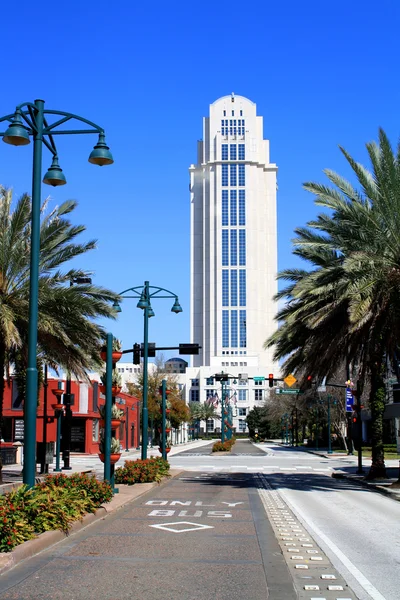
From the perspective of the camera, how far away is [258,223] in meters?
166

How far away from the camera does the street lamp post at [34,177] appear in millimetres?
12570

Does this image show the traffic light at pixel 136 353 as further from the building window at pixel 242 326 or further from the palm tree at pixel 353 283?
the building window at pixel 242 326

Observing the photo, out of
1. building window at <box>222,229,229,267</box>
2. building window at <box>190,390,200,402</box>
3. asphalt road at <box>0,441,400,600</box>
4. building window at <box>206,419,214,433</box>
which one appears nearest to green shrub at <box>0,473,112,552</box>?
asphalt road at <box>0,441,400,600</box>

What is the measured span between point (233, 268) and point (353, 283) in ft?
475

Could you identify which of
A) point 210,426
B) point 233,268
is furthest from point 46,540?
point 233,268

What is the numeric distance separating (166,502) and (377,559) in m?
9.50

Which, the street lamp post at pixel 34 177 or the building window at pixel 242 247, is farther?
the building window at pixel 242 247

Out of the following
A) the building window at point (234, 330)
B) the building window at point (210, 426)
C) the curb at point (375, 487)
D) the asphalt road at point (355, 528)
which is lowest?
the building window at point (210, 426)

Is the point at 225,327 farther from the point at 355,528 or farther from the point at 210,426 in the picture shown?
the point at 355,528

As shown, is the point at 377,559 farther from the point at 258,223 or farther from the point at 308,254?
the point at 258,223

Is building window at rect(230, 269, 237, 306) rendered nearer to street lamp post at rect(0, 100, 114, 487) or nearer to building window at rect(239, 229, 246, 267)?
building window at rect(239, 229, 246, 267)

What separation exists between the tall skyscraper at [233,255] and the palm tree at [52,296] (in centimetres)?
13633

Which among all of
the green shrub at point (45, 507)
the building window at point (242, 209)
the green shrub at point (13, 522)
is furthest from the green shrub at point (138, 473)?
the building window at point (242, 209)

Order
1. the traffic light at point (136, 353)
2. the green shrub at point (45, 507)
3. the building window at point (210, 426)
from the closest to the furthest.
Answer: the green shrub at point (45, 507)
the traffic light at point (136, 353)
the building window at point (210, 426)
